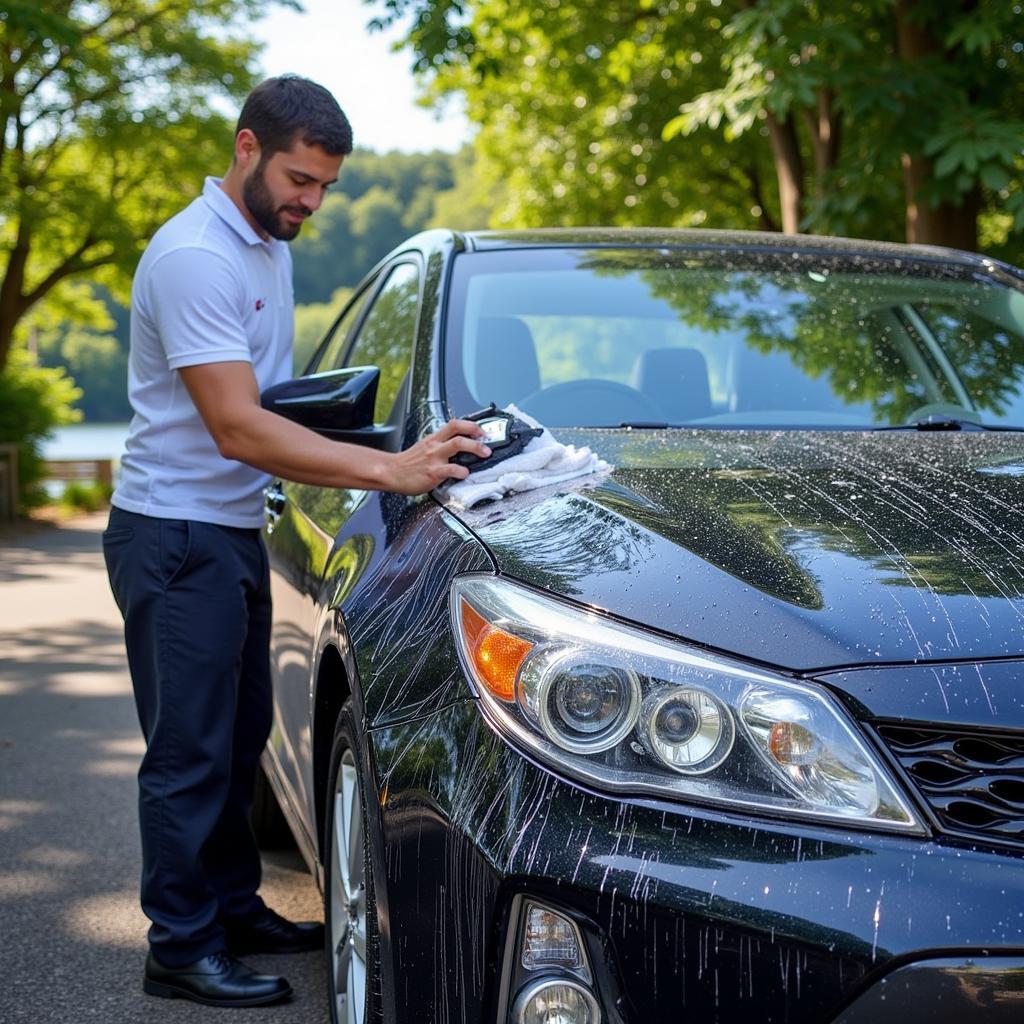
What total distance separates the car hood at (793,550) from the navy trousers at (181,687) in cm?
101

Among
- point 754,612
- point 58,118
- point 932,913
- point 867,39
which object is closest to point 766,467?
point 754,612

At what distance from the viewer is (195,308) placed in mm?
3098

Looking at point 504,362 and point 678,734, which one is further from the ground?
point 504,362

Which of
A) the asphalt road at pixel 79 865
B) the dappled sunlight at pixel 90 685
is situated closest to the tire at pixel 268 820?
the asphalt road at pixel 79 865

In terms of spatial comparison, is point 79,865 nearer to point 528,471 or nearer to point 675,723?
point 528,471

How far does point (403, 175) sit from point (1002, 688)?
94417 millimetres

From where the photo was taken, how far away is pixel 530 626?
2.02m

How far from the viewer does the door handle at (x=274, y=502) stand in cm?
387

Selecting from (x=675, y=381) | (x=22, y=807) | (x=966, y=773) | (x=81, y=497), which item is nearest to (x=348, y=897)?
(x=966, y=773)

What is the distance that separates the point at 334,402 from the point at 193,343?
351mm

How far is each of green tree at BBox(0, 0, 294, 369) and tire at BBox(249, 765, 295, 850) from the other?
21.3m

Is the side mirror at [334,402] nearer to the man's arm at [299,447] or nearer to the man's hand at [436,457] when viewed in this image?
the man's arm at [299,447]

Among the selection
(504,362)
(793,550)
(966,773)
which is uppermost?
(504,362)

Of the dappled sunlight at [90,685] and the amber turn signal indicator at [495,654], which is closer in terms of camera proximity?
the amber turn signal indicator at [495,654]
